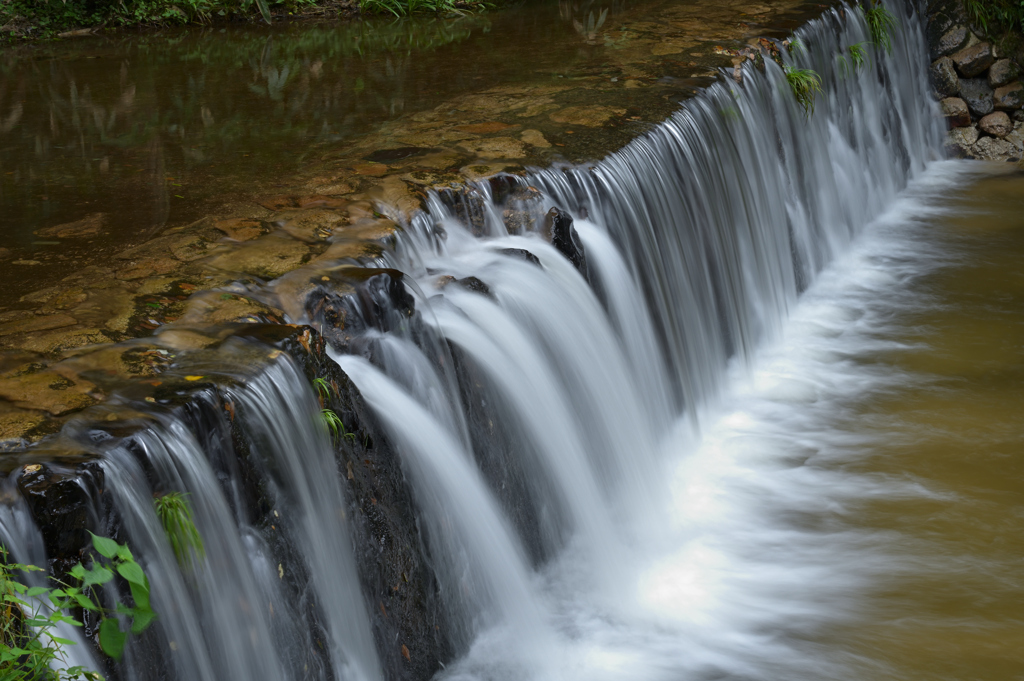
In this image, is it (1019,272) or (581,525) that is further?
(1019,272)

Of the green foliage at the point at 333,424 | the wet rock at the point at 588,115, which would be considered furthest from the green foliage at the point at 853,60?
the green foliage at the point at 333,424

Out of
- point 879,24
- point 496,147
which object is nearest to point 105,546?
point 496,147

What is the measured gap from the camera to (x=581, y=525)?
371 centimetres

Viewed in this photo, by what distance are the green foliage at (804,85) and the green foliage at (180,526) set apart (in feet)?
17.9

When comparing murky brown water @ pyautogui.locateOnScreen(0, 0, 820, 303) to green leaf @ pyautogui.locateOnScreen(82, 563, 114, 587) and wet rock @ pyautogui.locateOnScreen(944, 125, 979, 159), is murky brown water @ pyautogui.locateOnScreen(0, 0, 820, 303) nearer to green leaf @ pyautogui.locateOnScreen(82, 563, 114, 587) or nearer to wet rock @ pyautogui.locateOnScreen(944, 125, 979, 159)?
green leaf @ pyautogui.locateOnScreen(82, 563, 114, 587)

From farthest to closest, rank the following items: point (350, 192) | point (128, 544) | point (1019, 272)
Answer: point (1019, 272) → point (350, 192) → point (128, 544)

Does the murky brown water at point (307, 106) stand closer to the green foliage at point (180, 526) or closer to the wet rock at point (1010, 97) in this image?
the green foliage at point (180, 526)

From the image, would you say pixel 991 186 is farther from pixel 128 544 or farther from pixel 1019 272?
pixel 128 544

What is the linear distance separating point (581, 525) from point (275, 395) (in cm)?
155

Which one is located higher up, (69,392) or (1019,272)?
(69,392)

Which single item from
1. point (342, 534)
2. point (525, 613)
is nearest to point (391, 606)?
point (342, 534)

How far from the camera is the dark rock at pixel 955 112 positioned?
30.3 ft

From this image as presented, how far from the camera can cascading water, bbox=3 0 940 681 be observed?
2.42 m

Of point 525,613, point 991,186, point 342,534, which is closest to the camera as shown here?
point 342,534
